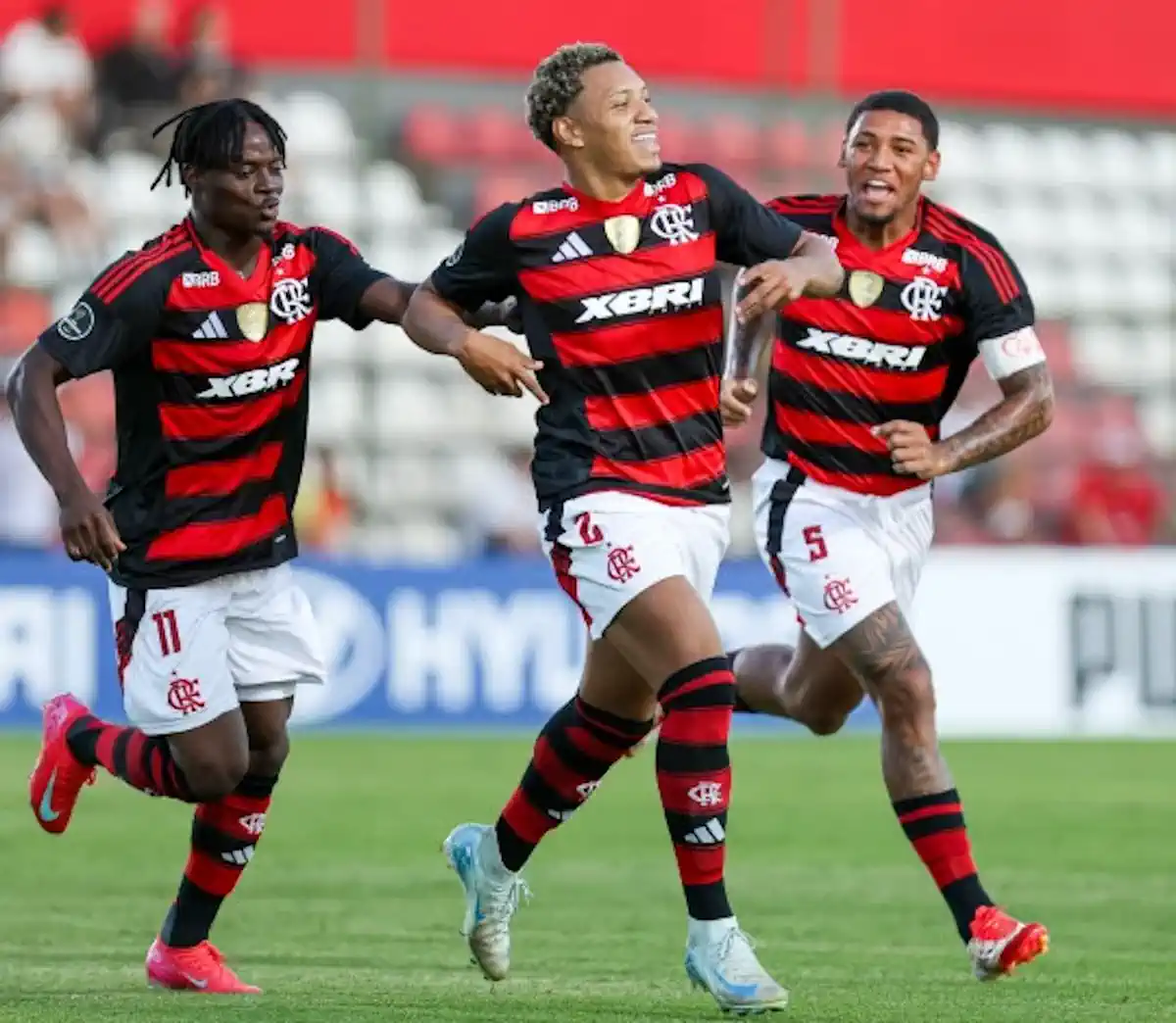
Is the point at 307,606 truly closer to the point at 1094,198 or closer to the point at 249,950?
the point at 249,950

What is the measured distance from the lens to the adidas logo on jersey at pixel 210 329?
21.7 ft

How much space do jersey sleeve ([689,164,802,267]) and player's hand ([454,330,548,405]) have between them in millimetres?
759

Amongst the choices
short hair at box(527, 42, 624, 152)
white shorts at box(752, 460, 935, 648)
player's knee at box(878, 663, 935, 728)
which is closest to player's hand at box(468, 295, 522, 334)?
short hair at box(527, 42, 624, 152)

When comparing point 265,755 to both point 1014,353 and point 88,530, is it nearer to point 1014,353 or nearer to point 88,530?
point 88,530

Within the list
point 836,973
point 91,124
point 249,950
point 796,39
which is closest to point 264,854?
point 249,950

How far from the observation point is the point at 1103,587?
16094 mm

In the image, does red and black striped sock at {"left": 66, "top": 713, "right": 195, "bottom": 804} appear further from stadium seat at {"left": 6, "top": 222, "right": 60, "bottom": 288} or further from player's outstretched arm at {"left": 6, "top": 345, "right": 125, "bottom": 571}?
stadium seat at {"left": 6, "top": 222, "right": 60, "bottom": 288}

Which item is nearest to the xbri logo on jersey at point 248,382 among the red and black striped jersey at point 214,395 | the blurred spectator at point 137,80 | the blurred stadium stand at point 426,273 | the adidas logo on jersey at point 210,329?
the red and black striped jersey at point 214,395

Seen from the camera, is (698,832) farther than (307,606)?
No

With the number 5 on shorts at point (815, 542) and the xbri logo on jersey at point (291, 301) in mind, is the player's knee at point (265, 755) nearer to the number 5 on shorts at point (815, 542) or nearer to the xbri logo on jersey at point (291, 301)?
the xbri logo on jersey at point (291, 301)

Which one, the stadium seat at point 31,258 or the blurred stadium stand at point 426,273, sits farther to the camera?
the stadium seat at point 31,258

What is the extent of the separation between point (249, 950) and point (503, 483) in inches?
412

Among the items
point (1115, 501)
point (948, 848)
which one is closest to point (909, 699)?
point (948, 848)

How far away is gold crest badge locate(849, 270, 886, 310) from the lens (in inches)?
292
